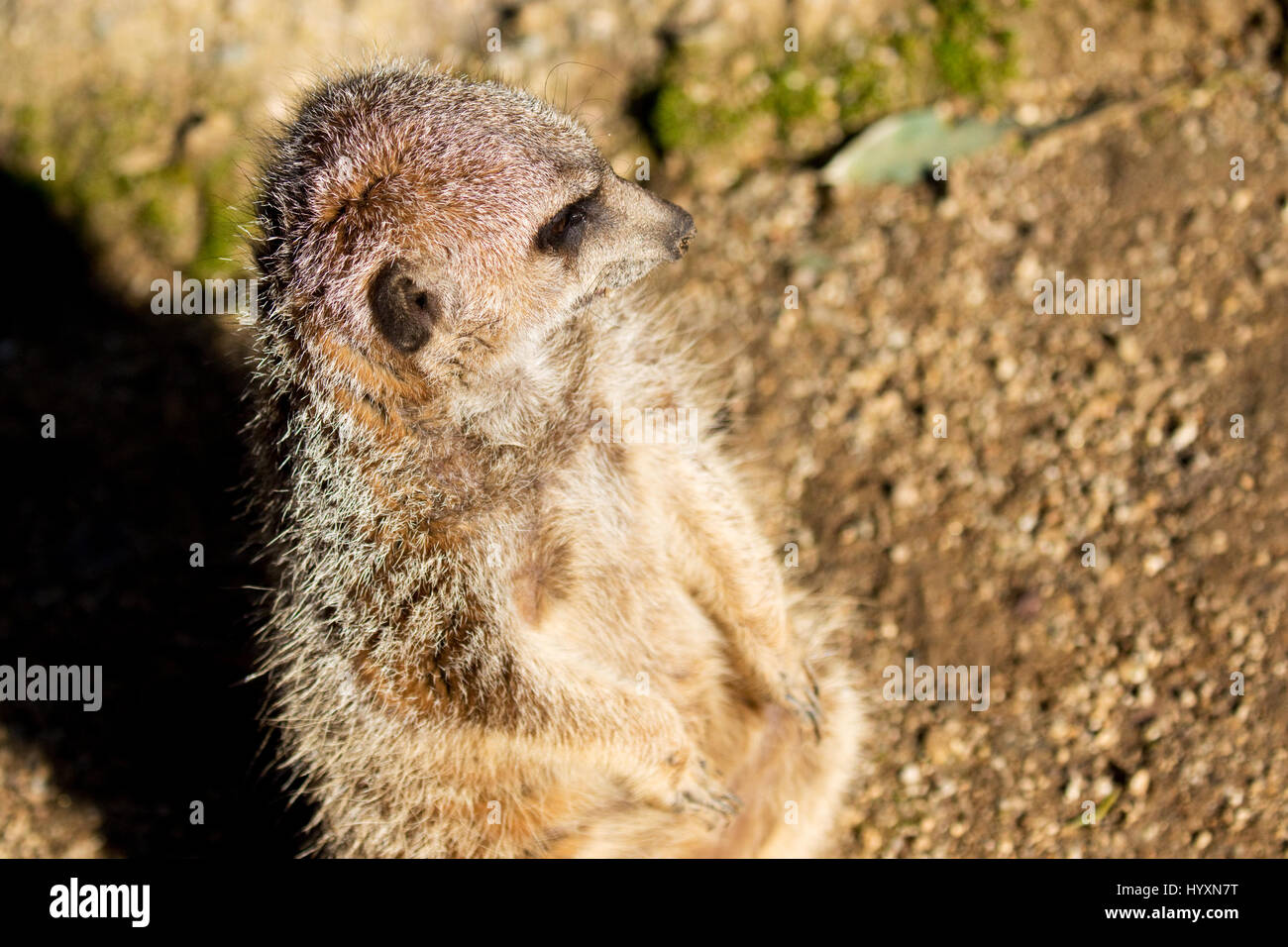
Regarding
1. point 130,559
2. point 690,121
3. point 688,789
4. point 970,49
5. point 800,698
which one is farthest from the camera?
point 690,121

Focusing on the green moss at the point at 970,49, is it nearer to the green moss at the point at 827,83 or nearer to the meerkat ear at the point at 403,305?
the green moss at the point at 827,83

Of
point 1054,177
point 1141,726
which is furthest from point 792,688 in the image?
point 1054,177

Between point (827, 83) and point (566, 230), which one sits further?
point (827, 83)

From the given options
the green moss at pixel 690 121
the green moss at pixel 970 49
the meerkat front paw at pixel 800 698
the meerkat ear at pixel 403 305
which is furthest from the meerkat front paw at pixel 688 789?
the green moss at pixel 970 49

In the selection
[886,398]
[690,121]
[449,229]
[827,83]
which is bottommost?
[886,398]

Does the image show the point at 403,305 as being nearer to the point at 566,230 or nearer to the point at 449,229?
the point at 449,229

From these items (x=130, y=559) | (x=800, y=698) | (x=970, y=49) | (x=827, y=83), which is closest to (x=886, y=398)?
(x=800, y=698)
